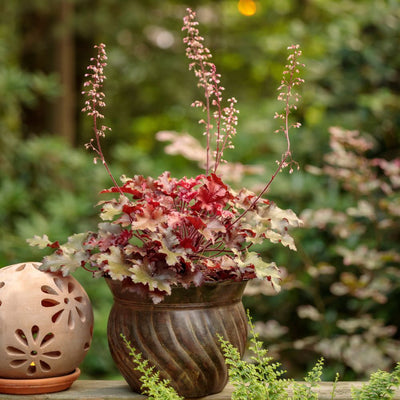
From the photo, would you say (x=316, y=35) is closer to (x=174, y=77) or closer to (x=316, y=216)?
(x=174, y=77)

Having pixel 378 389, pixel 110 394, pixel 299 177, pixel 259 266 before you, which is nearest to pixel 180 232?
pixel 259 266

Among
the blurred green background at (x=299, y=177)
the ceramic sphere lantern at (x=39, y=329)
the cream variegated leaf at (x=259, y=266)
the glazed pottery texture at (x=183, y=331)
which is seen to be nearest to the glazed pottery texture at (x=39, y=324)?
the ceramic sphere lantern at (x=39, y=329)

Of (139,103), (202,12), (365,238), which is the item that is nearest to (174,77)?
(139,103)

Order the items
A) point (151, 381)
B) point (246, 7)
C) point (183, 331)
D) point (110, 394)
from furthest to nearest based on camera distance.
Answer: point (246, 7)
point (110, 394)
point (183, 331)
point (151, 381)

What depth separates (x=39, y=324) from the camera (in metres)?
1.38

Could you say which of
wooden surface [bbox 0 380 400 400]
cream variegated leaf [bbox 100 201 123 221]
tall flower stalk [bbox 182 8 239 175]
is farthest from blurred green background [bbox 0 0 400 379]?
cream variegated leaf [bbox 100 201 123 221]

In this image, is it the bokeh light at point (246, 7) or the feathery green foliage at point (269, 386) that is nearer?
the feathery green foliage at point (269, 386)

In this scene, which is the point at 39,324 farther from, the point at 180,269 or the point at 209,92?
the point at 209,92

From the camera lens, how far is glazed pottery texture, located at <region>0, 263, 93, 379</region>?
4.52ft

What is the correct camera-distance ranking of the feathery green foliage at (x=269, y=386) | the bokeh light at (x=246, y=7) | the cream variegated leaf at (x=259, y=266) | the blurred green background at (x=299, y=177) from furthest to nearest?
the bokeh light at (x=246, y=7)
the blurred green background at (x=299, y=177)
the cream variegated leaf at (x=259, y=266)
the feathery green foliage at (x=269, y=386)

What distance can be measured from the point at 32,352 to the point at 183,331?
0.37 meters

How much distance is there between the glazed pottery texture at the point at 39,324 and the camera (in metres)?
1.38

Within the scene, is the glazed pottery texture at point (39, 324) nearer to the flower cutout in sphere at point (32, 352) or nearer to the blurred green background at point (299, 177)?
the flower cutout in sphere at point (32, 352)

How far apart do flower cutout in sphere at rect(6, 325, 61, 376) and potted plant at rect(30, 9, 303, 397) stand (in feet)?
0.49
